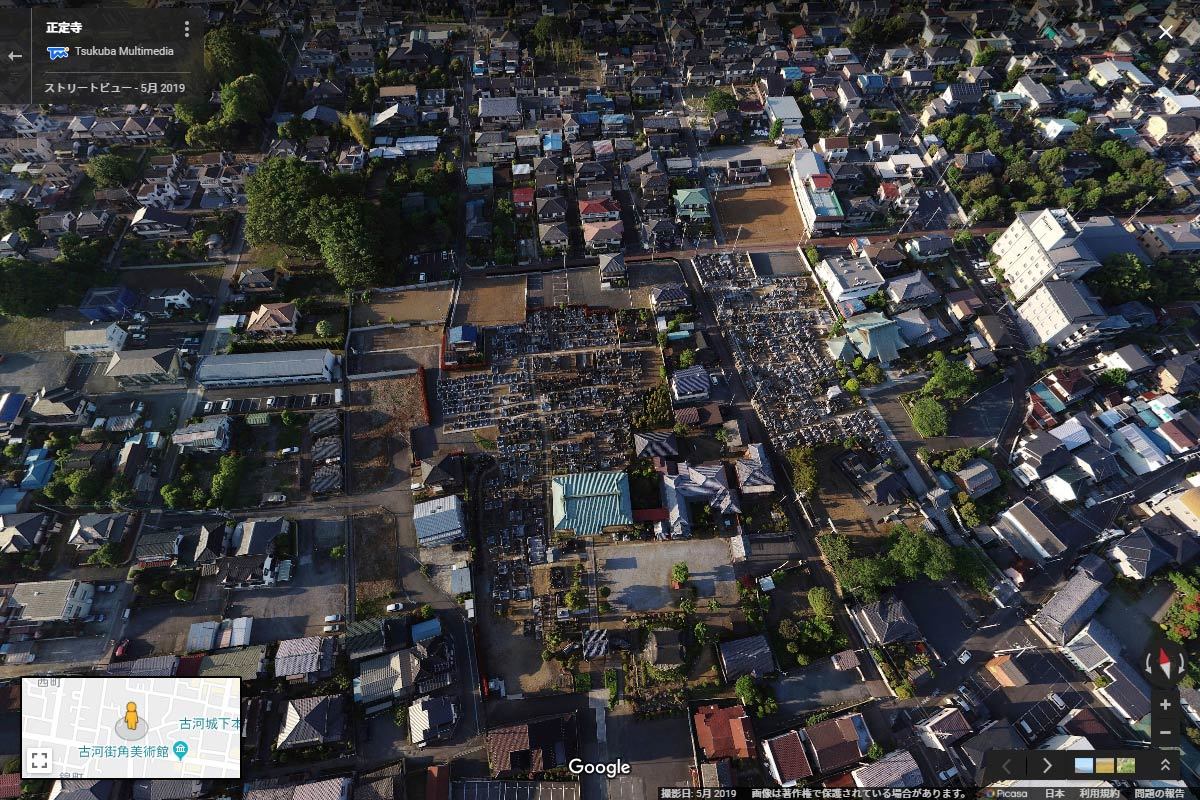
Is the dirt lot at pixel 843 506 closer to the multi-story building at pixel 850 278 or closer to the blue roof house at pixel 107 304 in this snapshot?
the multi-story building at pixel 850 278

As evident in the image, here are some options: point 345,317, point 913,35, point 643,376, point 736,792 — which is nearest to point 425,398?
point 345,317

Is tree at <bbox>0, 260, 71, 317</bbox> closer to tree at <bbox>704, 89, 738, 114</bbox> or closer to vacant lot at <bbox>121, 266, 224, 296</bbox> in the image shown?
vacant lot at <bbox>121, 266, 224, 296</bbox>

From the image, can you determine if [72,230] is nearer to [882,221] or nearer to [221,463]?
[221,463]

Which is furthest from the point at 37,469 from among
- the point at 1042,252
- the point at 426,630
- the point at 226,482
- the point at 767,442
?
the point at 1042,252

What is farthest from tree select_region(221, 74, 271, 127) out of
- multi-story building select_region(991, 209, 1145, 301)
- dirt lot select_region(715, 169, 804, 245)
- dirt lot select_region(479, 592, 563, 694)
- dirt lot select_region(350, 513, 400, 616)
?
multi-story building select_region(991, 209, 1145, 301)

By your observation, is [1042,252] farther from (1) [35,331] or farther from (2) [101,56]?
(2) [101,56]

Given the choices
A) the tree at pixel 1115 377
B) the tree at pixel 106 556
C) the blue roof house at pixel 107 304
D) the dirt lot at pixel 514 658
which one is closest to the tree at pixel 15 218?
the blue roof house at pixel 107 304
